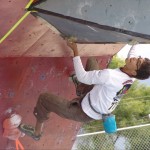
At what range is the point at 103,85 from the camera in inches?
102

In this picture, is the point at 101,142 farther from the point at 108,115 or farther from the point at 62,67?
the point at 108,115

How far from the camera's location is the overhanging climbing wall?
239 centimetres

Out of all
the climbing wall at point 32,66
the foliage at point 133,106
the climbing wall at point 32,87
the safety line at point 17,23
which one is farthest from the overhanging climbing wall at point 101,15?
the foliage at point 133,106

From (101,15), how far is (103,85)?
1.70ft

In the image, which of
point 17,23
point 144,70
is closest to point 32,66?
point 17,23

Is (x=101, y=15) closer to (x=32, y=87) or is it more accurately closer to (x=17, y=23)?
(x=17, y=23)

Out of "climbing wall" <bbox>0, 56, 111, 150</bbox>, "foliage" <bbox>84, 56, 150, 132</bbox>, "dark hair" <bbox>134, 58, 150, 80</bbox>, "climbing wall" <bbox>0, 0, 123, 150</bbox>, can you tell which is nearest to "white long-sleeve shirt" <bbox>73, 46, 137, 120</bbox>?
"dark hair" <bbox>134, 58, 150, 80</bbox>

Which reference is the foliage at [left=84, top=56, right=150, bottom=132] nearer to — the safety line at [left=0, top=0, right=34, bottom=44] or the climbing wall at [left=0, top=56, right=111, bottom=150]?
the climbing wall at [left=0, top=56, right=111, bottom=150]

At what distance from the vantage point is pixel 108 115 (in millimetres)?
2762

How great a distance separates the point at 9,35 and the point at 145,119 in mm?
8286

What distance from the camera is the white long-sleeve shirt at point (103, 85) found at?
2.50m

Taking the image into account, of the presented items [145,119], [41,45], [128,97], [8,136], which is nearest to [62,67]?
[41,45]

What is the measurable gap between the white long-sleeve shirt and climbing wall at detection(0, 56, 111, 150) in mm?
625

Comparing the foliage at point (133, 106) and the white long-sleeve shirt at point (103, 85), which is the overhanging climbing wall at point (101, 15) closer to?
the white long-sleeve shirt at point (103, 85)
